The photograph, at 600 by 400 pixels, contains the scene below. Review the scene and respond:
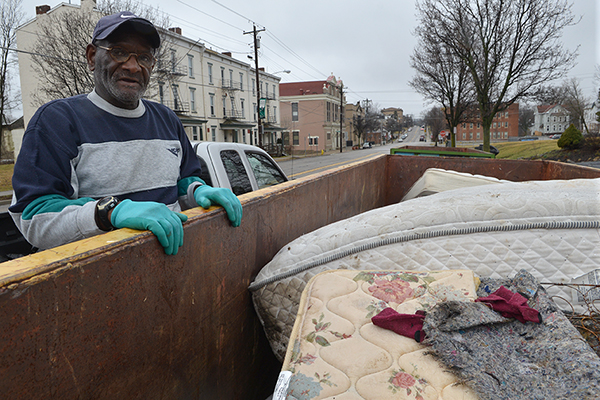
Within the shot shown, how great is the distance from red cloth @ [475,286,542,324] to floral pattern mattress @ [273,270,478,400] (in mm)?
→ 83

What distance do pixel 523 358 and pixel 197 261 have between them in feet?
4.22

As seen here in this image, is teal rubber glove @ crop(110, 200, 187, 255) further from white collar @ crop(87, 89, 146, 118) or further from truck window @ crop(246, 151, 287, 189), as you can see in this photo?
truck window @ crop(246, 151, 287, 189)

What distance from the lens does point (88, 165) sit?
1794 millimetres

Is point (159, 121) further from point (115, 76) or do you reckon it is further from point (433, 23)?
point (433, 23)

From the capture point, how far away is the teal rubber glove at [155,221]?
1318 millimetres

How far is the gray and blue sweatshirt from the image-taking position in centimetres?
154

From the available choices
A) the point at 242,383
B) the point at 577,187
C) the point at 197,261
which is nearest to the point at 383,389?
the point at 197,261

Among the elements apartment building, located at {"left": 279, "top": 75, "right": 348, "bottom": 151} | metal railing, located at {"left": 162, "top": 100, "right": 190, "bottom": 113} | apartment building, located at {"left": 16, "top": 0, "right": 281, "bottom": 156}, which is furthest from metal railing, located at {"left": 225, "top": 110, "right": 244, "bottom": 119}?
apartment building, located at {"left": 279, "top": 75, "right": 348, "bottom": 151}

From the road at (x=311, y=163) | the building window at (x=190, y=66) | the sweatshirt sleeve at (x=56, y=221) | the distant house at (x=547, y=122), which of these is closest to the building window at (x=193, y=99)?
the building window at (x=190, y=66)

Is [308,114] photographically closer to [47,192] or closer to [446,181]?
[446,181]

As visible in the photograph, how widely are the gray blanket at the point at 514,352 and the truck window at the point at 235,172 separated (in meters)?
2.76

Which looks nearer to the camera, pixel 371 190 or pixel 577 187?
pixel 577 187

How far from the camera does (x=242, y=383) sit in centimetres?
197

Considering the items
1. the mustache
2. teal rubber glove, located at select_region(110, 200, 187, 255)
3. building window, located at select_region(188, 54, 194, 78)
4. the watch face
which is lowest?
teal rubber glove, located at select_region(110, 200, 187, 255)
